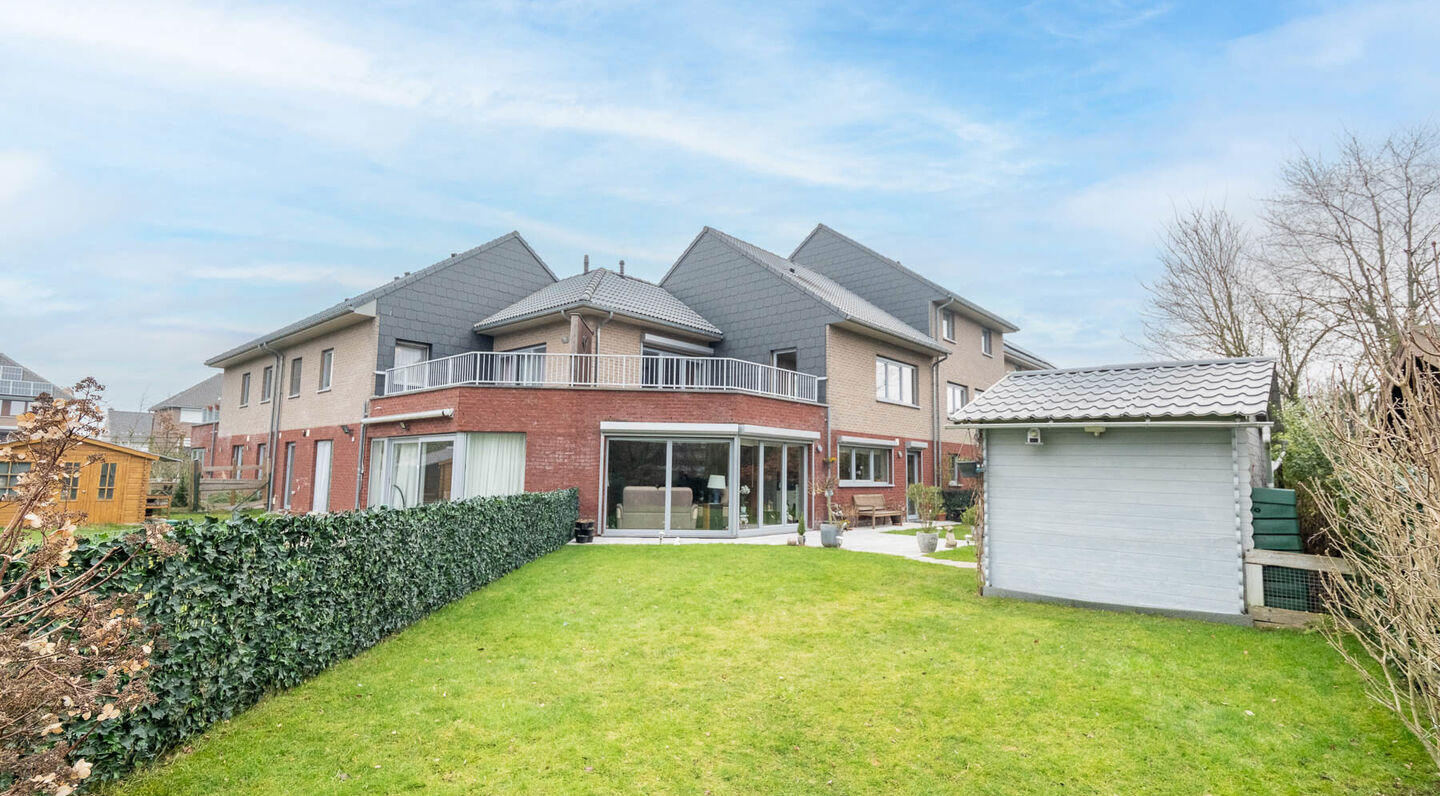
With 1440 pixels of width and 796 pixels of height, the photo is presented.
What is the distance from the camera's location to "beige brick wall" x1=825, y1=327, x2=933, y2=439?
1927 centimetres

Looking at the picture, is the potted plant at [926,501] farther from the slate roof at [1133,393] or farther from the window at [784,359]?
the slate roof at [1133,393]

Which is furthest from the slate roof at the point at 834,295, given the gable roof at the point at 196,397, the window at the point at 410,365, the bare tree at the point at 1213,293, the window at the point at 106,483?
the gable roof at the point at 196,397

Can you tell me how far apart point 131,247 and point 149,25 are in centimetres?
1412

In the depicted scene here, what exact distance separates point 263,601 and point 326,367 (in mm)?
18859

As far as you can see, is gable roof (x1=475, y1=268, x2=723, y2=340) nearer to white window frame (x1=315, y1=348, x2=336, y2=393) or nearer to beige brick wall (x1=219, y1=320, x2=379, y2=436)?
beige brick wall (x1=219, y1=320, x2=379, y2=436)

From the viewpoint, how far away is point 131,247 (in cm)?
1922

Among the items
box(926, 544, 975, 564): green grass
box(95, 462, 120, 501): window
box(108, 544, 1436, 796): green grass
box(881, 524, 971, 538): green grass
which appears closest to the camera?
box(108, 544, 1436, 796): green grass

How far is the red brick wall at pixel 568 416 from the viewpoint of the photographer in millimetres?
15914

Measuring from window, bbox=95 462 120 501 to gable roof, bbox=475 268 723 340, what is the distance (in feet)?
32.2

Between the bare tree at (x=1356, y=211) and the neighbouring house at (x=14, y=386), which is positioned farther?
the neighbouring house at (x=14, y=386)

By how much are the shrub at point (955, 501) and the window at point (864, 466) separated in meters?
2.06

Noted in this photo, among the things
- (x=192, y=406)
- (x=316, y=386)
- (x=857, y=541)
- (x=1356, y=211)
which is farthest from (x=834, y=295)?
(x=192, y=406)

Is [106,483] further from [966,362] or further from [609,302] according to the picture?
[966,362]

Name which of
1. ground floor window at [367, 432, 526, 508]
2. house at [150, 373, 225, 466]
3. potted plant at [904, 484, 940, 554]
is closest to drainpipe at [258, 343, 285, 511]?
ground floor window at [367, 432, 526, 508]
